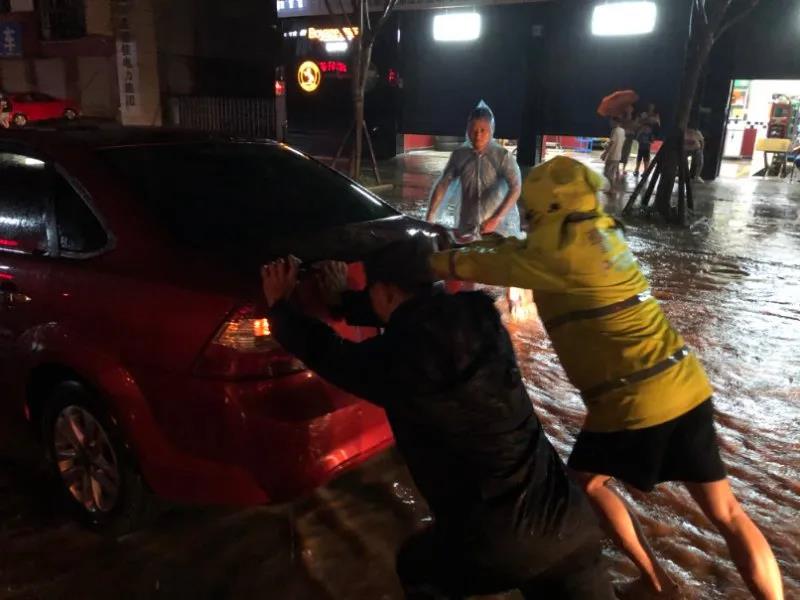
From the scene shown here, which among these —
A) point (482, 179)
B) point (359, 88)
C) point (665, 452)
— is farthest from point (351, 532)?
point (359, 88)

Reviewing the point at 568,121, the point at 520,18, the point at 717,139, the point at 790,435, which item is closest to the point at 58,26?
the point at 520,18

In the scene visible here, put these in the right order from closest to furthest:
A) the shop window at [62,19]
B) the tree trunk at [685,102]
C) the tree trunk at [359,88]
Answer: the tree trunk at [685,102], the tree trunk at [359,88], the shop window at [62,19]

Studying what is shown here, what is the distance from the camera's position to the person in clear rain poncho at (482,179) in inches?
190

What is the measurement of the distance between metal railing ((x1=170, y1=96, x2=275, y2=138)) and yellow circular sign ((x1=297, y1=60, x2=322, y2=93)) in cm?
460

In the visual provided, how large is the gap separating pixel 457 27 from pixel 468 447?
64.0ft

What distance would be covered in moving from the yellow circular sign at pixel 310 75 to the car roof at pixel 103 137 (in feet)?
60.9

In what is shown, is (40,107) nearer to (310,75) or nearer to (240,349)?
(310,75)

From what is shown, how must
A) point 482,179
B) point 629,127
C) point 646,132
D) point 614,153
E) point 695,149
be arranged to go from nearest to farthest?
point 482,179
point 614,153
point 695,149
point 646,132
point 629,127

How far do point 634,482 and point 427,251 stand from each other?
1.03 metres

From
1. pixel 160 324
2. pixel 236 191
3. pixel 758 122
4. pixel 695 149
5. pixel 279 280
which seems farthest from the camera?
pixel 758 122

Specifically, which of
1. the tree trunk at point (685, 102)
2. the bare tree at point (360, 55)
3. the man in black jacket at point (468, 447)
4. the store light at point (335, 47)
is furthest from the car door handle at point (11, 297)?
the store light at point (335, 47)

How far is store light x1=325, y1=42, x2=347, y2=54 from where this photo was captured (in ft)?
69.2

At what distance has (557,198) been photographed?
210 centimetres

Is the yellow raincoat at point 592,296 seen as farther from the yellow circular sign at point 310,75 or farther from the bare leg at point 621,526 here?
the yellow circular sign at point 310,75
